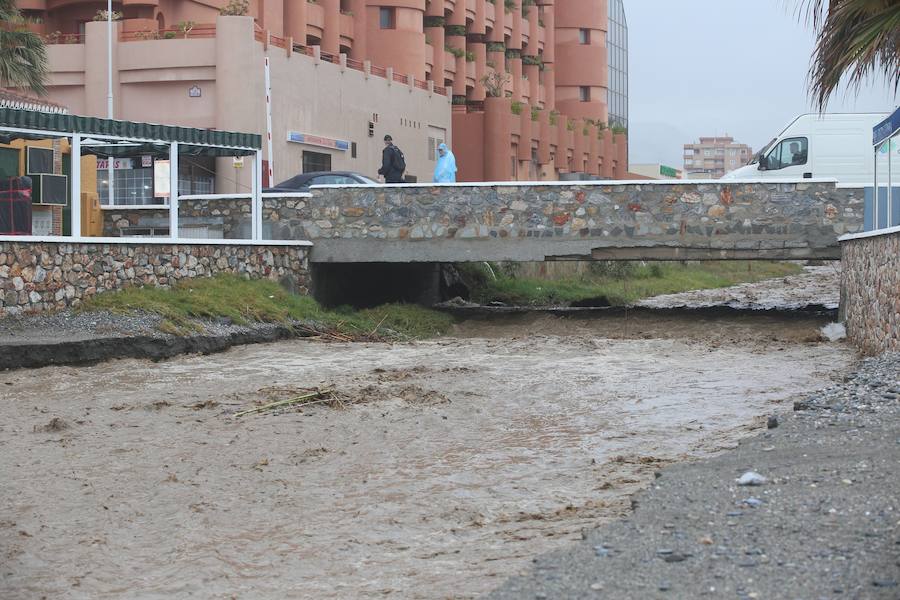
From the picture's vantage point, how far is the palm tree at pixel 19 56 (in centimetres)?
2756

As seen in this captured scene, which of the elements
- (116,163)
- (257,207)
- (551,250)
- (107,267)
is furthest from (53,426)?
(116,163)

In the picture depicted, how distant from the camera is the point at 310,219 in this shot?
24.2 meters

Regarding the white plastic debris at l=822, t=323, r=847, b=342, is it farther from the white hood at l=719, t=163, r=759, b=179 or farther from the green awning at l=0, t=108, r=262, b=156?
the green awning at l=0, t=108, r=262, b=156

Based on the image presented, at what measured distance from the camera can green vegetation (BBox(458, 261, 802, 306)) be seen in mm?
31312

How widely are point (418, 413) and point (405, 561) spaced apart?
584cm

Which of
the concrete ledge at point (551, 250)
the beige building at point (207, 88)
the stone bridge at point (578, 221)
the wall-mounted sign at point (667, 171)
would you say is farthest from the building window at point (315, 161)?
the wall-mounted sign at point (667, 171)

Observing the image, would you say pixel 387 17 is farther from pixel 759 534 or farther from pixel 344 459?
pixel 759 534

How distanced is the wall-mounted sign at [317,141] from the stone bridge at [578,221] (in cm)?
1278

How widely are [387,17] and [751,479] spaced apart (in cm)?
4095

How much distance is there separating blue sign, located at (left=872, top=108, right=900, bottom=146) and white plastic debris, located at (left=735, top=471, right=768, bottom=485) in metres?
8.26

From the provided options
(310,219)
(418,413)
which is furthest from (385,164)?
(418,413)

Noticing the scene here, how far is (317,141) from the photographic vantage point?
125 feet

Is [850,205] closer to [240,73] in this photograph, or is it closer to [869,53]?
[869,53]

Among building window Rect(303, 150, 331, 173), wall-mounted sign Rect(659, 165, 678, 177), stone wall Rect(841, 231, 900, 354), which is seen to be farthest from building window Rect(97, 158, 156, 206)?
wall-mounted sign Rect(659, 165, 678, 177)
